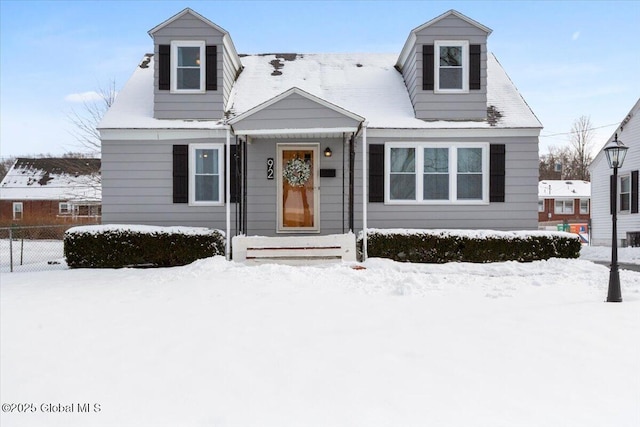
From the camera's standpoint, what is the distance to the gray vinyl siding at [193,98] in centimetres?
1126

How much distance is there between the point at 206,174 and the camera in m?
11.3

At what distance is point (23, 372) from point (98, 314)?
1.82 metres

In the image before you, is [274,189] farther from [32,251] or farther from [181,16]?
[32,251]

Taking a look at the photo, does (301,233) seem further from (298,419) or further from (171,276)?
(298,419)

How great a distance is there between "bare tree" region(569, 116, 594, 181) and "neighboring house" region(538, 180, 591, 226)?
701 centimetres


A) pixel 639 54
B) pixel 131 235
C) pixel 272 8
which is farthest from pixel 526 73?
pixel 131 235

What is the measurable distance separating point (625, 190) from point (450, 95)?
37.5 feet

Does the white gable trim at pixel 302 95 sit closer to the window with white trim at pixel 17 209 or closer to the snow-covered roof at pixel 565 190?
the snow-covered roof at pixel 565 190

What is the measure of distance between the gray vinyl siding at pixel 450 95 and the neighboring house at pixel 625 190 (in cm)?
767

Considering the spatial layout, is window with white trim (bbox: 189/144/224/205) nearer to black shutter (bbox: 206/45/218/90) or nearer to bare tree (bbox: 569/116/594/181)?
black shutter (bbox: 206/45/218/90)

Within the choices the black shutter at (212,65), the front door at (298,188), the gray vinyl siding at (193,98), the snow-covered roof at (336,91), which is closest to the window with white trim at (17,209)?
the snow-covered roof at (336,91)

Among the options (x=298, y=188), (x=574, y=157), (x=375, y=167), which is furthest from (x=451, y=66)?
(x=574, y=157)

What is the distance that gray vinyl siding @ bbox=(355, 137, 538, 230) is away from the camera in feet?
36.5

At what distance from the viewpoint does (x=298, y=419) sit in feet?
10.3
